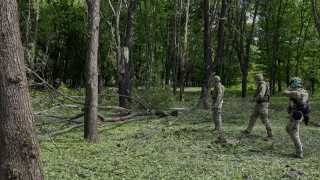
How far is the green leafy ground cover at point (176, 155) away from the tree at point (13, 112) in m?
1.62

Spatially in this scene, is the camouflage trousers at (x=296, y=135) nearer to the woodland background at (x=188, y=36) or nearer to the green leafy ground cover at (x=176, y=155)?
the green leafy ground cover at (x=176, y=155)

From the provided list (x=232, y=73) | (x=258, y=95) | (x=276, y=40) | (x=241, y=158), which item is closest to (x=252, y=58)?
(x=232, y=73)

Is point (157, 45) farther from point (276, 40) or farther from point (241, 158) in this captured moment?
point (241, 158)

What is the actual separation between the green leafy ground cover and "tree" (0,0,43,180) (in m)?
1.62

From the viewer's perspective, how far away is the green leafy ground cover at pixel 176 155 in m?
5.41

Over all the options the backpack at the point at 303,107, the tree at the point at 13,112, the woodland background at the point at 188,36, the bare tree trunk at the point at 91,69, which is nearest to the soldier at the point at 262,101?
the backpack at the point at 303,107

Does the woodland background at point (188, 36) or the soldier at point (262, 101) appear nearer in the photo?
the soldier at point (262, 101)

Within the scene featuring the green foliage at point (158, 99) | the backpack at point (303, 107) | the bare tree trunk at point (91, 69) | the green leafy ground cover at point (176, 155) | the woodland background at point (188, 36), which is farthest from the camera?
the woodland background at point (188, 36)

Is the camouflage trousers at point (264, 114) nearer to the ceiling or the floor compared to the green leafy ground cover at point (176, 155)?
nearer to the ceiling

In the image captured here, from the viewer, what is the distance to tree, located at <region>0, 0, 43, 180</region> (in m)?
3.52

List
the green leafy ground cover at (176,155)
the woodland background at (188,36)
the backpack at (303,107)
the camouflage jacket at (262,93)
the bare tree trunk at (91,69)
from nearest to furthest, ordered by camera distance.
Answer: the green leafy ground cover at (176,155) < the backpack at (303,107) < the bare tree trunk at (91,69) < the camouflage jacket at (262,93) < the woodland background at (188,36)

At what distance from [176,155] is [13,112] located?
4.15m

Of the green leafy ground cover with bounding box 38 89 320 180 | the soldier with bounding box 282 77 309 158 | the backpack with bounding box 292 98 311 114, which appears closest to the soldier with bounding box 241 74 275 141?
the green leafy ground cover with bounding box 38 89 320 180

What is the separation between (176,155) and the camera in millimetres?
6832
